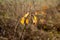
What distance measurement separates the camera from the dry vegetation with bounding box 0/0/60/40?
12.2 ft

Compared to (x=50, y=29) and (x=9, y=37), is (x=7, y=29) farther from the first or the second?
(x=50, y=29)

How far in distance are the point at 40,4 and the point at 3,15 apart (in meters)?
0.83

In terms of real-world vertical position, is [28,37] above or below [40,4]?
below

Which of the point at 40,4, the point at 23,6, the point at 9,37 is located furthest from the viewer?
the point at 40,4

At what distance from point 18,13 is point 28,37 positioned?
0.46 m

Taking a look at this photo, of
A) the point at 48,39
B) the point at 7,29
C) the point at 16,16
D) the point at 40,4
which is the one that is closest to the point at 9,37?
the point at 7,29

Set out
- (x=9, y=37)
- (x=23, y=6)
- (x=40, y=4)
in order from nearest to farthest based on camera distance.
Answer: (x=9, y=37) < (x=23, y=6) < (x=40, y=4)

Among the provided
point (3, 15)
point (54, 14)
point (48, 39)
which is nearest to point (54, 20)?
point (54, 14)

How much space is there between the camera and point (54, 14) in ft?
14.8

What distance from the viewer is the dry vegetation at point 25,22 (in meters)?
3.72

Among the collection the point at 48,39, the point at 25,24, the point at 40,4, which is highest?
the point at 40,4

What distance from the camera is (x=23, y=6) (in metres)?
3.95

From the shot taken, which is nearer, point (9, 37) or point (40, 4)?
point (9, 37)

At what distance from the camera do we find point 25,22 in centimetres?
357
